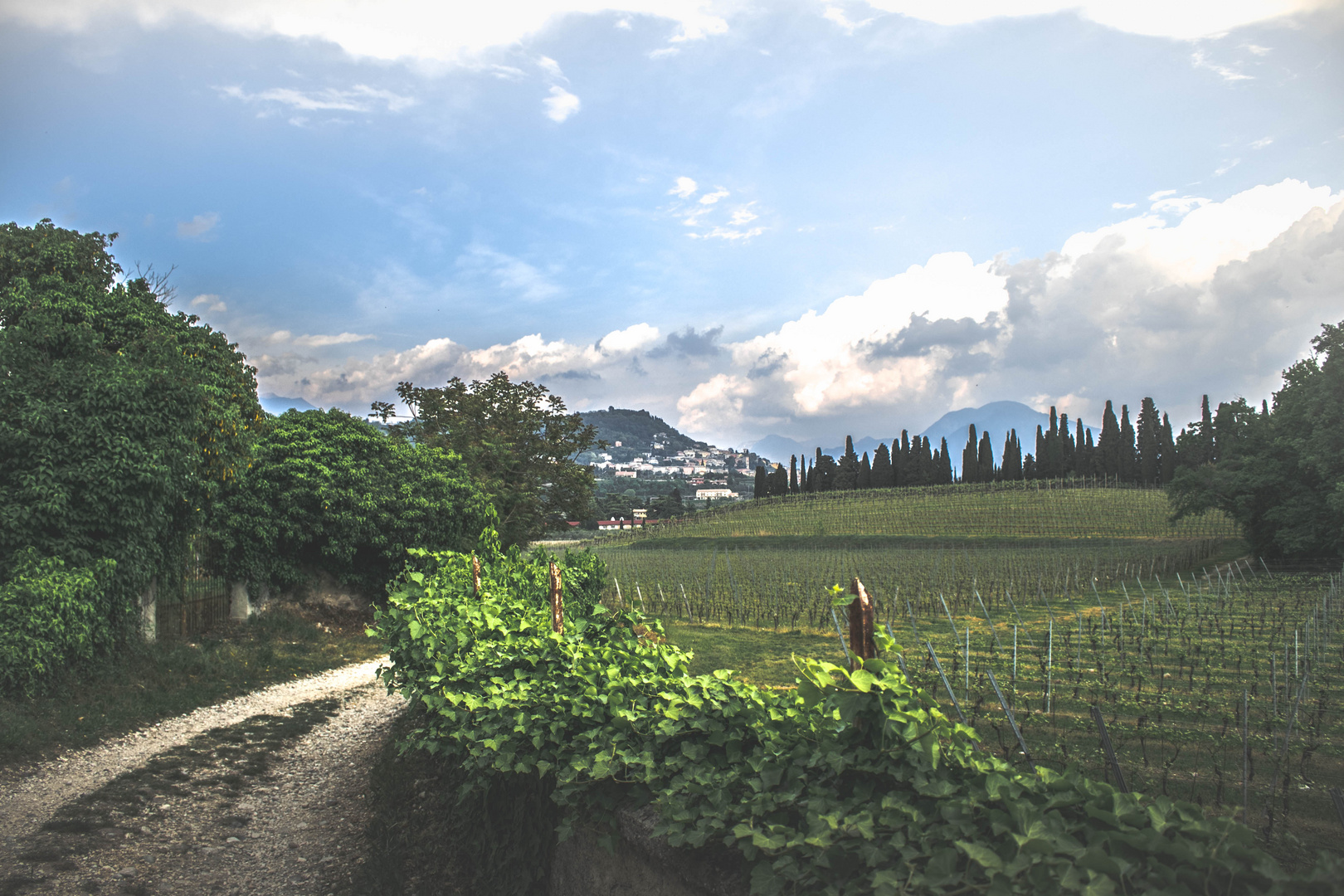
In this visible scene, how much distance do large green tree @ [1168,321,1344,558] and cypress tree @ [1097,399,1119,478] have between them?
114 ft

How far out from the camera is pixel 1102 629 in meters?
14.9

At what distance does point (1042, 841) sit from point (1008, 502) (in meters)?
55.9

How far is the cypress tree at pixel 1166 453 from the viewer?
206 ft

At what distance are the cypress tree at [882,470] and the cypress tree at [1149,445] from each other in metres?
21.2

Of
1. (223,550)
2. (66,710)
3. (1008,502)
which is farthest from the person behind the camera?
(1008,502)

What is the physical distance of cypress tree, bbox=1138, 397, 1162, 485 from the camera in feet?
210

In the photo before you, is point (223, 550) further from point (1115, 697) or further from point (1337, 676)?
point (1337, 676)

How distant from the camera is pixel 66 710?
8.16 metres

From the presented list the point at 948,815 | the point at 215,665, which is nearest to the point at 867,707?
the point at 948,815

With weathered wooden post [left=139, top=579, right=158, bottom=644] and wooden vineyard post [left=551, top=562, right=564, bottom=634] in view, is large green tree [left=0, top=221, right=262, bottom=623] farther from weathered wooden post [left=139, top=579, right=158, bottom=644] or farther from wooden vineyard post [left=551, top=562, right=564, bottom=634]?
wooden vineyard post [left=551, top=562, right=564, bottom=634]

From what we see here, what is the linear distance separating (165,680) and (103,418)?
3.53 meters

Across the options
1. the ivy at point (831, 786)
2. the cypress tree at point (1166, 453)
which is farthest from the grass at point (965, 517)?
the ivy at point (831, 786)

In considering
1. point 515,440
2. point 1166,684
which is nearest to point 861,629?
point 1166,684

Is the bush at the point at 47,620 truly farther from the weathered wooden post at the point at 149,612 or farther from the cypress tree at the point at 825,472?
the cypress tree at the point at 825,472
